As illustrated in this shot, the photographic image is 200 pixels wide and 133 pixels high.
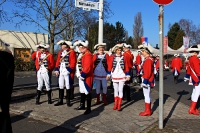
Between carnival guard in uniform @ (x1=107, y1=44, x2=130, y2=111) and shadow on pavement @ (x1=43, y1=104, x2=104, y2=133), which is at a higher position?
carnival guard in uniform @ (x1=107, y1=44, x2=130, y2=111)

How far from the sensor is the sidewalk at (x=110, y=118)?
551cm

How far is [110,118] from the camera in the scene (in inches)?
251

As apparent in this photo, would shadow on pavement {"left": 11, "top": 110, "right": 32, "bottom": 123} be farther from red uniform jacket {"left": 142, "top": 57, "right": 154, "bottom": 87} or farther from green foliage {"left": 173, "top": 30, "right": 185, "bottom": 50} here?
green foliage {"left": 173, "top": 30, "right": 185, "bottom": 50}

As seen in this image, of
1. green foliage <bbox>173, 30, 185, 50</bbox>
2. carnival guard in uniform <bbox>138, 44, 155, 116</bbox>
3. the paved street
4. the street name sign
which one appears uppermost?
green foliage <bbox>173, 30, 185, 50</bbox>

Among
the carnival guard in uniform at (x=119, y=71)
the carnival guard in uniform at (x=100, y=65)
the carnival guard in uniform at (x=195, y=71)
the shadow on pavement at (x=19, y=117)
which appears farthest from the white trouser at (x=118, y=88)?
the shadow on pavement at (x=19, y=117)

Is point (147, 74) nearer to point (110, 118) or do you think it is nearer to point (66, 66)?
point (110, 118)

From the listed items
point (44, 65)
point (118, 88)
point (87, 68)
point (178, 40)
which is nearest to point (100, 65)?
point (118, 88)

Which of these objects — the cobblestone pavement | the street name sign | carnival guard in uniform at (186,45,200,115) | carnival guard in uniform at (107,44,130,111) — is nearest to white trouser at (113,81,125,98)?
carnival guard in uniform at (107,44,130,111)

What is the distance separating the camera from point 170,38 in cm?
6162

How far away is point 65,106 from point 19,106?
57.4 inches

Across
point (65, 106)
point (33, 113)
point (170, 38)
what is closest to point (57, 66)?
point (65, 106)

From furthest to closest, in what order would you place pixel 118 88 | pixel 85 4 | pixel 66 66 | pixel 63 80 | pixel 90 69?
pixel 85 4, pixel 63 80, pixel 66 66, pixel 118 88, pixel 90 69

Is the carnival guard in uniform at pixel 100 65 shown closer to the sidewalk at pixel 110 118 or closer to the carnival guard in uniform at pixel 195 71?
the sidewalk at pixel 110 118

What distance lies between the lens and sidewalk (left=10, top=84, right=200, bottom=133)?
5.51m
